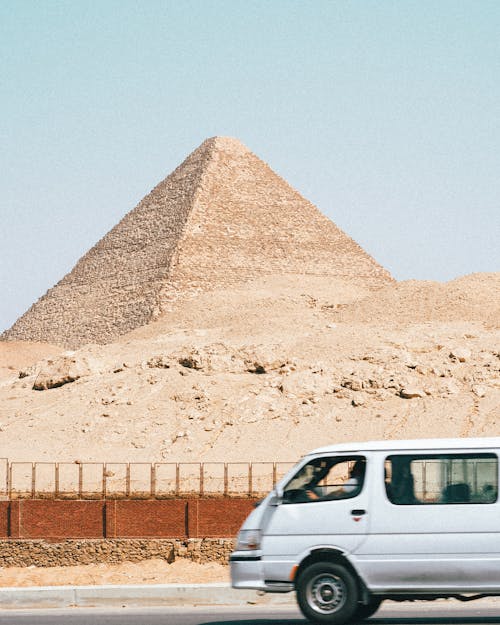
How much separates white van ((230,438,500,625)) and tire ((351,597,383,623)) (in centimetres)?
14

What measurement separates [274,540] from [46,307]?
10957cm

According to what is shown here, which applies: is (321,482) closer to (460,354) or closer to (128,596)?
(128,596)

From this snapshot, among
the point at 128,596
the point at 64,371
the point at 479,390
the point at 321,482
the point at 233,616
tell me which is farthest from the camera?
the point at 64,371

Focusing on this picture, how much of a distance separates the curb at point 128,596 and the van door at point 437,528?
254 centimetres

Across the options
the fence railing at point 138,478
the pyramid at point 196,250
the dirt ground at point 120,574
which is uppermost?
the pyramid at point 196,250

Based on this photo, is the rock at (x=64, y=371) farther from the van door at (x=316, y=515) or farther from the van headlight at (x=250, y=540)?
the van door at (x=316, y=515)

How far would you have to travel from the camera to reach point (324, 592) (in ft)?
37.4

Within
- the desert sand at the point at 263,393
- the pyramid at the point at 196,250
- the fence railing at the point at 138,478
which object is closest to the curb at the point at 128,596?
the fence railing at the point at 138,478

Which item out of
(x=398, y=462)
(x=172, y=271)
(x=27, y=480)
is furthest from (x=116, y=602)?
(x=172, y=271)

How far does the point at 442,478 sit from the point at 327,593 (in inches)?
58.9

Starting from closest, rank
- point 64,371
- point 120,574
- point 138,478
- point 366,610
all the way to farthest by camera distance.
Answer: point 366,610
point 120,574
point 138,478
point 64,371

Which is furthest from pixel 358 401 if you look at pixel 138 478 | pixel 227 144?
pixel 227 144

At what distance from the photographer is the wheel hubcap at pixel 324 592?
37.3ft

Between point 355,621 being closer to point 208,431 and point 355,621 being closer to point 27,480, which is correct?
point 27,480
